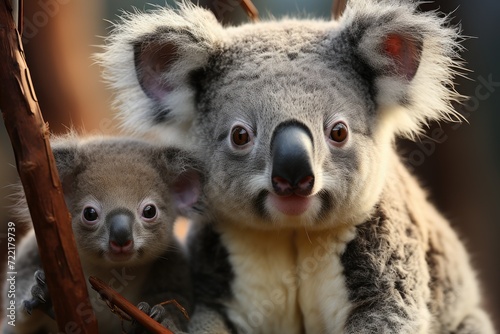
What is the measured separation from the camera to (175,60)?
2590mm

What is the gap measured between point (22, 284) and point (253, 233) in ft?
3.11

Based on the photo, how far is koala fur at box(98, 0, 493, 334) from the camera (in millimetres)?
2301

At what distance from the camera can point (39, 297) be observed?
7.21ft

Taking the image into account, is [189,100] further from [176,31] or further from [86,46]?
[86,46]

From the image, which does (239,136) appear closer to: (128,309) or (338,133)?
(338,133)

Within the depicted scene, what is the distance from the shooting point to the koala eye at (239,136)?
2.31 metres

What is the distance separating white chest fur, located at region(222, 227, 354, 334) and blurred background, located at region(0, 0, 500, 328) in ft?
4.00

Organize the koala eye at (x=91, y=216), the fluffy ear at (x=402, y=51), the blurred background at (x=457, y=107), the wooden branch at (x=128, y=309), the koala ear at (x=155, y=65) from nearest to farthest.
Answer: the wooden branch at (x=128, y=309), the koala eye at (x=91, y=216), the fluffy ear at (x=402, y=51), the koala ear at (x=155, y=65), the blurred background at (x=457, y=107)

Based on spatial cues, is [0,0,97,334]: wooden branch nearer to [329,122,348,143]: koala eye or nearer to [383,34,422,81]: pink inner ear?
[329,122,348,143]: koala eye

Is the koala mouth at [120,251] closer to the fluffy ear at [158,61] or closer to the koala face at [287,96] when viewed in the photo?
the koala face at [287,96]

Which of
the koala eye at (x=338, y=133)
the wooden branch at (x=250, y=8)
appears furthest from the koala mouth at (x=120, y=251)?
the wooden branch at (x=250, y=8)

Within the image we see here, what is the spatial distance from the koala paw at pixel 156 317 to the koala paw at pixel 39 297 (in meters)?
0.31

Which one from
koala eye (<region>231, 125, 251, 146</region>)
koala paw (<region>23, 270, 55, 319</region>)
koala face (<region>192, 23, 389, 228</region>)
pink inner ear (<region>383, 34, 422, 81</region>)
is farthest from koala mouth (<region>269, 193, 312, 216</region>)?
koala paw (<region>23, 270, 55, 319</region>)

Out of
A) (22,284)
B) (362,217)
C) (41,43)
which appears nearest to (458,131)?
(362,217)
